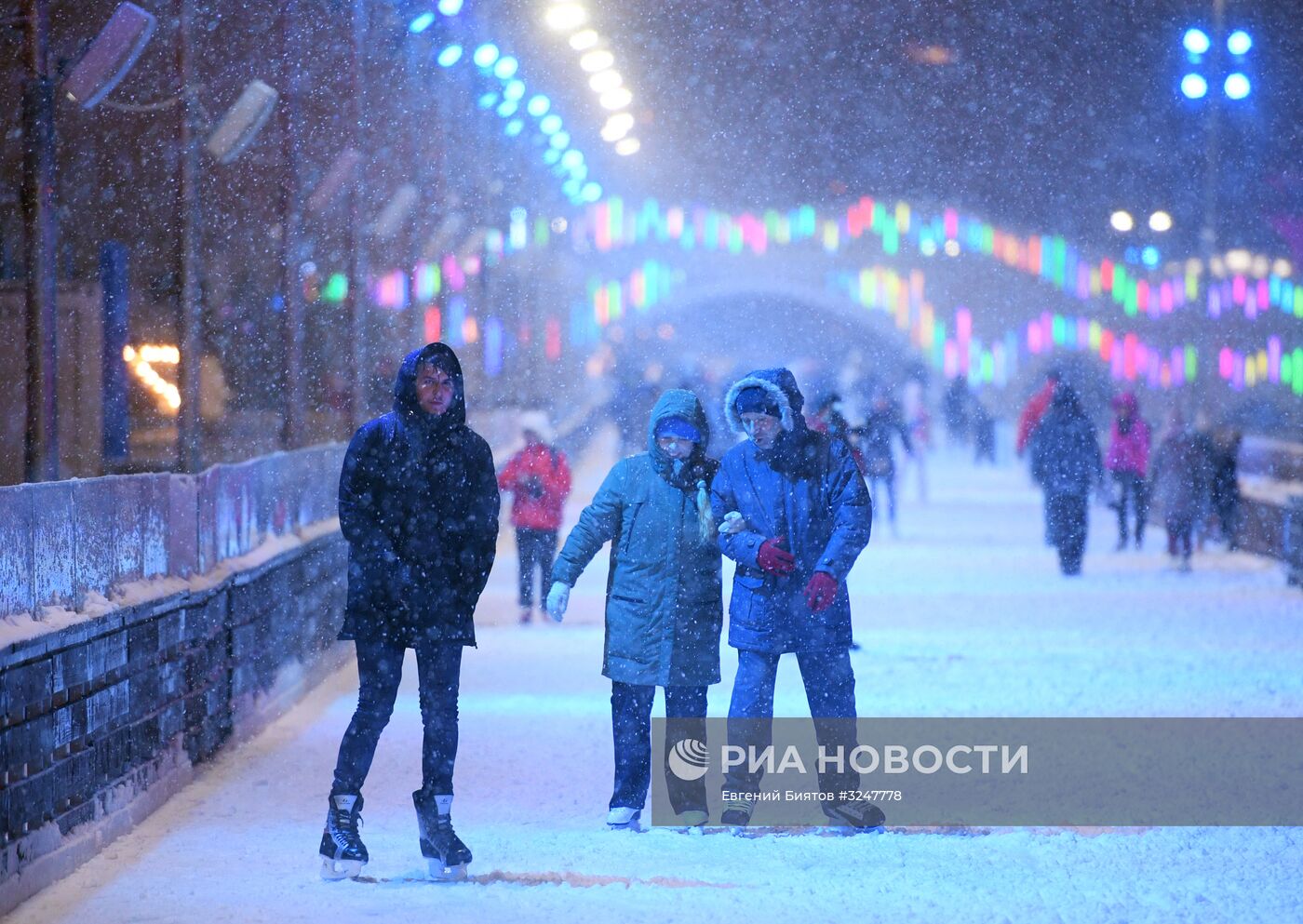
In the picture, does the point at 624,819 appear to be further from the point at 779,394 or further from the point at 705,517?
the point at 779,394

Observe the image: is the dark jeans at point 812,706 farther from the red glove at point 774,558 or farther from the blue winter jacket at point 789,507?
the red glove at point 774,558

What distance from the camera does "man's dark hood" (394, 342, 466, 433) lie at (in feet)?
20.9

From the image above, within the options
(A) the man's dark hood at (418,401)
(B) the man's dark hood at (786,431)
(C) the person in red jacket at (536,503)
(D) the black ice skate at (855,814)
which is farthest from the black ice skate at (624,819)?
(C) the person in red jacket at (536,503)

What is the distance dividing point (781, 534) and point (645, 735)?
0.95 m

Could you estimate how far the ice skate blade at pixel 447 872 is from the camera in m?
6.26

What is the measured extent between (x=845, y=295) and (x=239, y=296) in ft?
157

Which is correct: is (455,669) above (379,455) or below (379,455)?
below

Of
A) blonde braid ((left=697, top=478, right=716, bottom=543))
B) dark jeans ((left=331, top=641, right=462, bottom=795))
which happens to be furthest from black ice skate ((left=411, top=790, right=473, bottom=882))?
blonde braid ((left=697, top=478, right=716, bottom=543))

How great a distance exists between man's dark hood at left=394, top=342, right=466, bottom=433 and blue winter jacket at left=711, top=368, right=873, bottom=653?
1244mm

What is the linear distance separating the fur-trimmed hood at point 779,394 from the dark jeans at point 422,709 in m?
1.48

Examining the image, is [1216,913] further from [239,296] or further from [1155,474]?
[239,296]

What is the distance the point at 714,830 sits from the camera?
7.28 m

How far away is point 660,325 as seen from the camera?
366 ft

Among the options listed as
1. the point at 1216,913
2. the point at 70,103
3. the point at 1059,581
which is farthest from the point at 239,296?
the point at 1216,913
